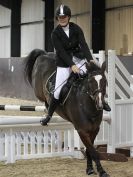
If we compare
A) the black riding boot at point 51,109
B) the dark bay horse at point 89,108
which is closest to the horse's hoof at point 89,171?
the dark bay horse at point 89,108

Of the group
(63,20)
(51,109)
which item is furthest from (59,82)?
(63,20)

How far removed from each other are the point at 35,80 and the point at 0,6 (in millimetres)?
22979

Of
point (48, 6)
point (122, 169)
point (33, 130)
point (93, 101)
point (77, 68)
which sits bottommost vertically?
point (122, 169)

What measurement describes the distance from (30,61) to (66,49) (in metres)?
1.31

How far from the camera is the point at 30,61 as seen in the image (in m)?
6.97

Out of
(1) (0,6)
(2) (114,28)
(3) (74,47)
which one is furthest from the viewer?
(1) (0,6)

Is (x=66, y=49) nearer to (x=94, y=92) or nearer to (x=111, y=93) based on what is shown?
(x=94, y=92)

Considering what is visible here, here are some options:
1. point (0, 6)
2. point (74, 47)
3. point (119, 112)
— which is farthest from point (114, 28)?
point (74, 47)

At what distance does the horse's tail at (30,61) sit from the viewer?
6.93 m

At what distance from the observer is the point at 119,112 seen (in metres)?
7.19

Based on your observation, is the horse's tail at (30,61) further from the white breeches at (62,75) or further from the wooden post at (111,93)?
the white breeches at (62,75)

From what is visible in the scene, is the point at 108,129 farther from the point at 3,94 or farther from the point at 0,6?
the point at 0,6

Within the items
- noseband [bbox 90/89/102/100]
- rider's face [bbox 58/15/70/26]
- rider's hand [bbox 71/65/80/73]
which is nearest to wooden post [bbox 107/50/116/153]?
rider's face [bbox 58/15/70/26]

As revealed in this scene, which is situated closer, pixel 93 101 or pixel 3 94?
pixel 93 101
